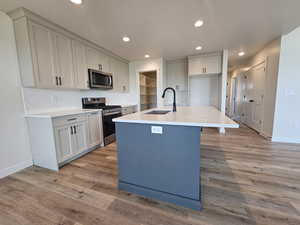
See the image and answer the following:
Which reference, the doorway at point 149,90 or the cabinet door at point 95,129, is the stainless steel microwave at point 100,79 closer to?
the cabinet door at point 95,129

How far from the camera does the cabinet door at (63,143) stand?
203cm

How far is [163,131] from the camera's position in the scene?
1322 millimetres

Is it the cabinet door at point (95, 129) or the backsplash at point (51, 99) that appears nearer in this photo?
the backsplash at point (51, 99)

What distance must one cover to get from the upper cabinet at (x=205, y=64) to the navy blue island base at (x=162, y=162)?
3387 millimetres

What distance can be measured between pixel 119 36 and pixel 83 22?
0.74 metres

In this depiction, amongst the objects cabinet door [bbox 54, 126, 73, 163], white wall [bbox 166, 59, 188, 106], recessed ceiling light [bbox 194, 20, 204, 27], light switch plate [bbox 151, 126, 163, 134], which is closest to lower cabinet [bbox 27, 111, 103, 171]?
cabinet door [bbox 54, 126, 73, 163]

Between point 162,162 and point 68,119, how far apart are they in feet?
5.86

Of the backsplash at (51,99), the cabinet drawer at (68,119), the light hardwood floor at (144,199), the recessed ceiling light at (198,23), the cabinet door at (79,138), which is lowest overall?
the light hardwood floor at (144,199)

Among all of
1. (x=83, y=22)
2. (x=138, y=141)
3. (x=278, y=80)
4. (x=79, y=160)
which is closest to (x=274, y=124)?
(x=278, y=80)

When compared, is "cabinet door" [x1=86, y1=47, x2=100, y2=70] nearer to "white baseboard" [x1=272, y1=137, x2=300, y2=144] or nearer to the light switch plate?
the light switch plate

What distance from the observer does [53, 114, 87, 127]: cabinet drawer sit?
1992 millimetres

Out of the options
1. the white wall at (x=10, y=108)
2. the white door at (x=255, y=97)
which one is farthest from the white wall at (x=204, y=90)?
the white wall at (x=10, y=108)

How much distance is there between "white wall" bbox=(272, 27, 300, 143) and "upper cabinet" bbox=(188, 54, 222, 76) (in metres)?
1.34

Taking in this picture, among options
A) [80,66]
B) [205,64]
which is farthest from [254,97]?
[80,66]
